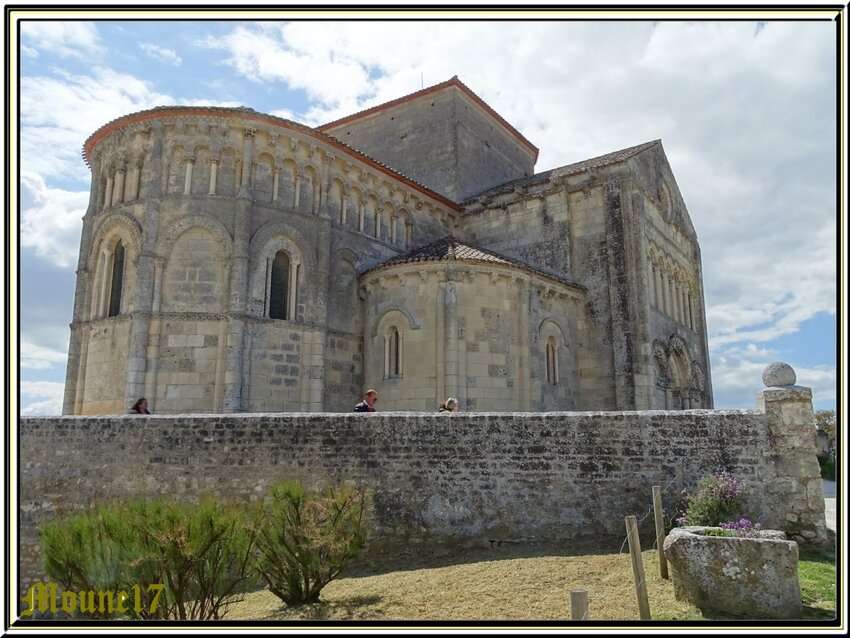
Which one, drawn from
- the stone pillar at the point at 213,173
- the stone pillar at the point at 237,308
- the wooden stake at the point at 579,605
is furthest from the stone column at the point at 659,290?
the wooden stake at the point at 579,605

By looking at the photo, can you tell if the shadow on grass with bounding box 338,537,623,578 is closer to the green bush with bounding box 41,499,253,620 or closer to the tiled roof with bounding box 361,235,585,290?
the green bush with bounding box 41,499,253,620

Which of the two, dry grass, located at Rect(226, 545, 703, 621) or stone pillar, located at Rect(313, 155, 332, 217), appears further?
stone pillar, located at Rect(313, 155, 332, 217)

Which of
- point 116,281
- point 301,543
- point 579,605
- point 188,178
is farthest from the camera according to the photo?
point 116,281

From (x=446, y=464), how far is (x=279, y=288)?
868 cm

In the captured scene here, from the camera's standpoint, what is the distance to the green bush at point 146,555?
6.61m

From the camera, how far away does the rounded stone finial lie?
353 inches

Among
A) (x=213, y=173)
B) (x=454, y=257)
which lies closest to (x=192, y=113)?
(x=213, y=173)

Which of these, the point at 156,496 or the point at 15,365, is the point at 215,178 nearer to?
the point at 156,496

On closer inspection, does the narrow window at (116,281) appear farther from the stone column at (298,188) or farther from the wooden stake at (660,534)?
the wooden stake at (660,534)

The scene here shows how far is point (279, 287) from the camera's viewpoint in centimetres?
1656

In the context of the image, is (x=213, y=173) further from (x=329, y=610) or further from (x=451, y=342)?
(x=329, y=610)

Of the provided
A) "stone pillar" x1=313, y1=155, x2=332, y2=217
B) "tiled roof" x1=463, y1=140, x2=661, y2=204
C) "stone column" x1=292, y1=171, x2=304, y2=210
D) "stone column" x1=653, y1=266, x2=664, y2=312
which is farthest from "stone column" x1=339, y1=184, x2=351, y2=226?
"stone column" x1=653, y1=266, x2=664, y2=312

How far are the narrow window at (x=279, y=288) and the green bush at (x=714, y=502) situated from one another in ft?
36.6

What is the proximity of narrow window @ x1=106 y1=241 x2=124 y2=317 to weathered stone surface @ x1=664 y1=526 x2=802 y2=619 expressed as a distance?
14.4 m
